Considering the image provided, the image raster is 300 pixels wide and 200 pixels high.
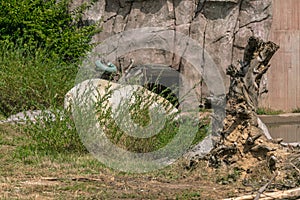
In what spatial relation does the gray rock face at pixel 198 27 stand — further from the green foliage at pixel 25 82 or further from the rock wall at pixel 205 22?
the green foliage at pixel 25 82

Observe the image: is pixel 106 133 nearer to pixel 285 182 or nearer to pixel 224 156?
pixel 224 156

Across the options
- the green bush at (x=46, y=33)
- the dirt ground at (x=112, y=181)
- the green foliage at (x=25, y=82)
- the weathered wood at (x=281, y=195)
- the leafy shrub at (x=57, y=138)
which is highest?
the green bush at (x=46, y=33)

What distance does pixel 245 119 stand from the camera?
6.46m

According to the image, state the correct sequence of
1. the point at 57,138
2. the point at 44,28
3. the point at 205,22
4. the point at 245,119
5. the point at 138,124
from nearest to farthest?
the point at 245,119 < the point at 57,138 < the point at 138,124 < the point at 44,28 < the point at 205,22

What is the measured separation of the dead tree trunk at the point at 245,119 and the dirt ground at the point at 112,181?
17cm

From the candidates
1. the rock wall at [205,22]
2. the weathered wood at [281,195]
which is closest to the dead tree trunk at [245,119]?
the weathered wood at [281,195]

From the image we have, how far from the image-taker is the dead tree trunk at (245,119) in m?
6.24

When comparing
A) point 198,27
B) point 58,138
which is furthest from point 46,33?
point 58,138

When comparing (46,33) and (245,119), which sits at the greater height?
(46,33)

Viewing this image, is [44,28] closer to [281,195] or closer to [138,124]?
[138,124]

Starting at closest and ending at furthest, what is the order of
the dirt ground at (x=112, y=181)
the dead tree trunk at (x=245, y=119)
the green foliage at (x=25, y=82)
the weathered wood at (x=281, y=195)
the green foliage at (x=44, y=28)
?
the weathered wood at (x=281, y=195)
the dirt ground at (x=112, y=181)
the dead tree trunk at (x=245, y=119)
the green foliage at (x=25, y=82)
the green foliage at (x=44, y=28)

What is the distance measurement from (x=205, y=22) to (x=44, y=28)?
3.33 metres

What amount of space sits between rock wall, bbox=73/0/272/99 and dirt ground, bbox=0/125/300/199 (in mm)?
7936

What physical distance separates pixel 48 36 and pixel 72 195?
28.9ft
